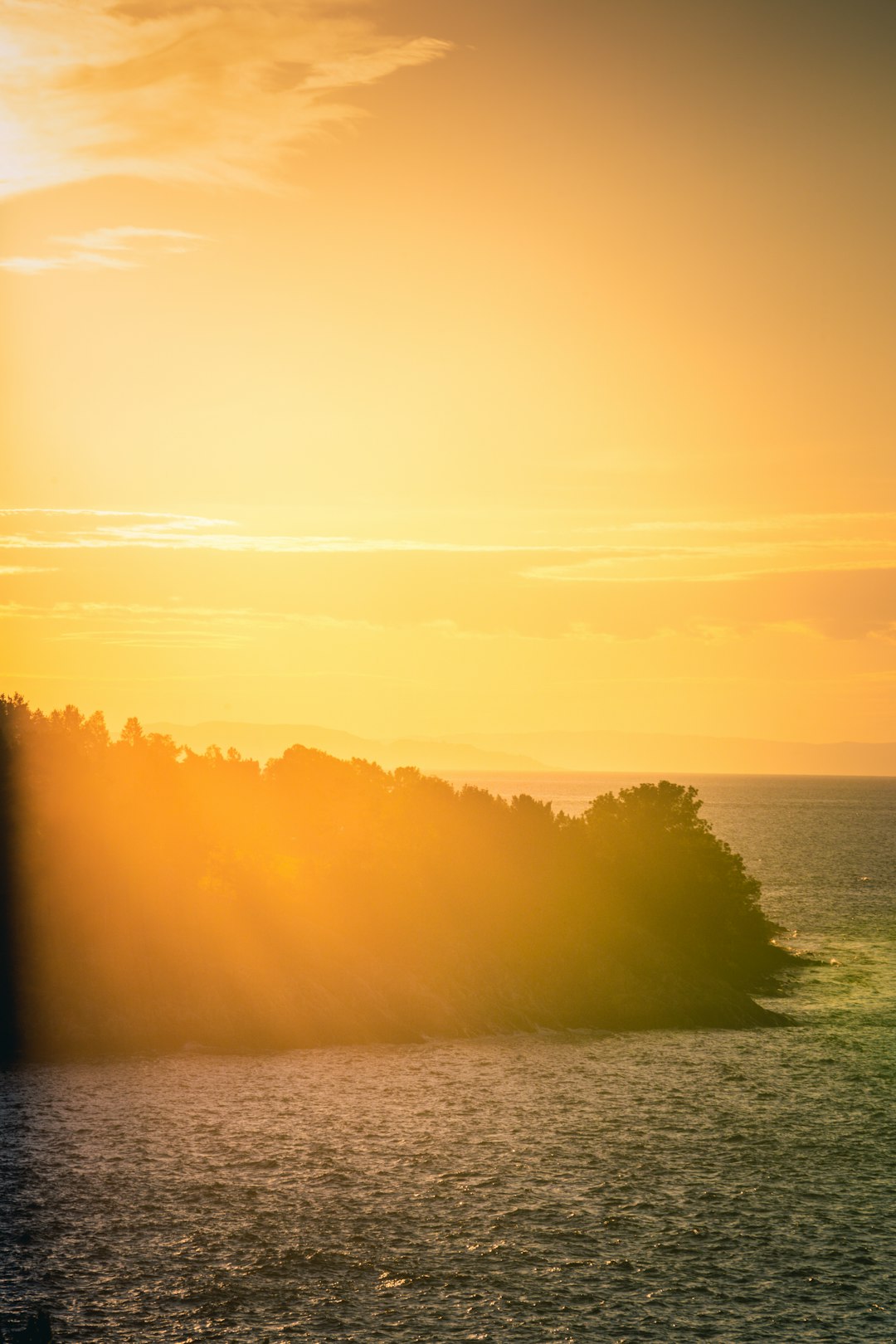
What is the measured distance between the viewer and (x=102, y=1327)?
121 feet

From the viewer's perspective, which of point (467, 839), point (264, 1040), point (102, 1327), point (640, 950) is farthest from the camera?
point (467, 839)

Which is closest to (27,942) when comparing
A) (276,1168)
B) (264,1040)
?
(264,1040)

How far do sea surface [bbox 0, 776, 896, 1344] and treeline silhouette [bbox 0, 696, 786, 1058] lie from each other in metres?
4.91

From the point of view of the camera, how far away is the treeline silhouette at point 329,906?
247 ft

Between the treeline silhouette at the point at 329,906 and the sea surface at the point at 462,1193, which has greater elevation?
the treeline silhouette at the point at 329,906

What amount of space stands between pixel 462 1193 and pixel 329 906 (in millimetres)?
40591

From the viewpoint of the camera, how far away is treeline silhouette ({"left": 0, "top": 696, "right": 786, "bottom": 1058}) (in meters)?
75.4

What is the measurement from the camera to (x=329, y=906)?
89.7 metres

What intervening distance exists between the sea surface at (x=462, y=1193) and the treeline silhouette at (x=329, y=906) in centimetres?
491

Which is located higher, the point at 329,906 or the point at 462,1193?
the point at 329,906

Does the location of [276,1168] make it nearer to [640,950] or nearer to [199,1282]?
[199,1282]

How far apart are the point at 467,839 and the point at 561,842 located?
30.8 feet

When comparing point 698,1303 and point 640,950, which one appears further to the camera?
point 640,950

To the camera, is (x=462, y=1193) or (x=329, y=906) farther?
(x=329, y=906)
